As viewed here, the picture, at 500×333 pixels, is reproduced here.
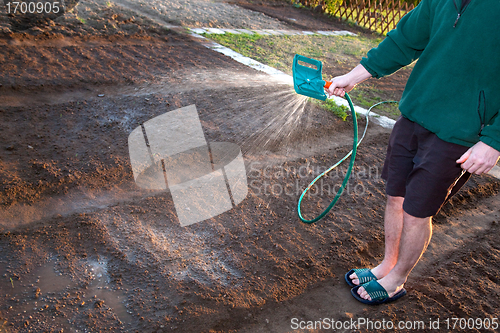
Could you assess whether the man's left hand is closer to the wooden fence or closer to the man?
the man

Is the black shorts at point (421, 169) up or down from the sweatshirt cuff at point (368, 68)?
down

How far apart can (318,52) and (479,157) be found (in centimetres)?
582

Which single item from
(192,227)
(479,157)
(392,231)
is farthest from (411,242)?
(192,227)

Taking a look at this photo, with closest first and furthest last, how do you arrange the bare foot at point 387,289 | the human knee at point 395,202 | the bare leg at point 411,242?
the bare leg at point 411,242
the human knee at point 395,202
the bare foot at point 387,289

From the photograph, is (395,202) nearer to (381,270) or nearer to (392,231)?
(392,231)

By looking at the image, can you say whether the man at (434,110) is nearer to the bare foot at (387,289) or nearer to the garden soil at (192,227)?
the bare foot at (387,289)

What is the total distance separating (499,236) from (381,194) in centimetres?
88

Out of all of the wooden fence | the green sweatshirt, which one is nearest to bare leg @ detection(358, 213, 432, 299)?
the green sweatshirt

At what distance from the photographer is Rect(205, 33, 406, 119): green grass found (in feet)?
16.3

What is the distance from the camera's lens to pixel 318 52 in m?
6.72

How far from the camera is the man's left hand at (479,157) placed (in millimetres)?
1338

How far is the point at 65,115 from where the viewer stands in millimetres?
3395

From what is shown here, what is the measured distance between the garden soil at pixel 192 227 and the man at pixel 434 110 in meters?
0.50

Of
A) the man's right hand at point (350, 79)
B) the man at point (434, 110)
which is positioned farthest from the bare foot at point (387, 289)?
the man's right hand at point (350, 79)
